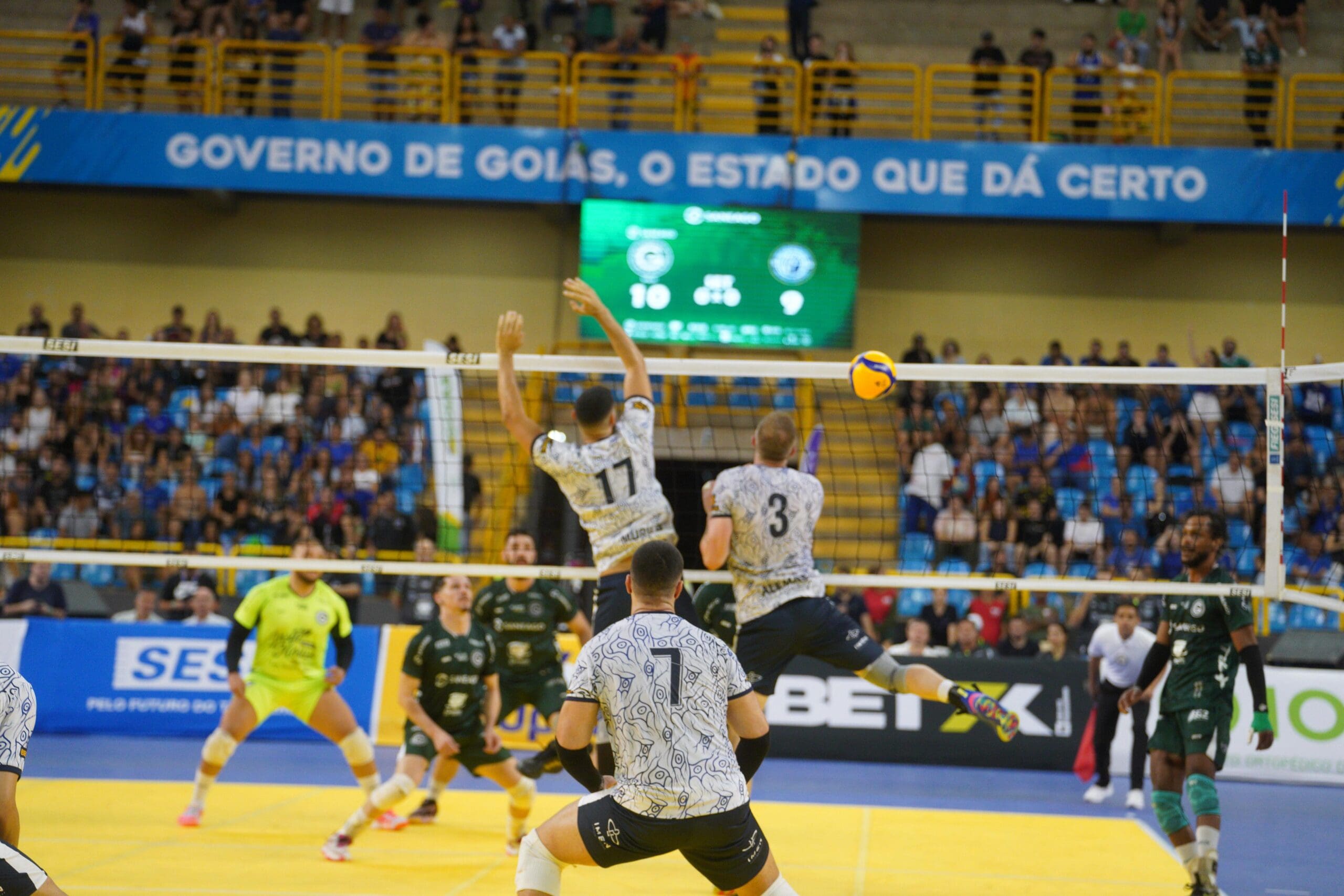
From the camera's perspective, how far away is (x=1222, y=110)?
21.0 metres

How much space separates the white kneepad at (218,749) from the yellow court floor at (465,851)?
0.48 m

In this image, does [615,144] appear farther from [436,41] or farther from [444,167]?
[436,41]

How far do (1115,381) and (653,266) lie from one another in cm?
1115

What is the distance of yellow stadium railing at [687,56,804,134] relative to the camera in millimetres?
19141

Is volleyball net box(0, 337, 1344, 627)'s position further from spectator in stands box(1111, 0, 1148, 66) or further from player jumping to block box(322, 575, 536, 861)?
spectator in stands box(1111, 0, 1148, 66)

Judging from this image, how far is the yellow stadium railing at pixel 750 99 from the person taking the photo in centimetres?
1914

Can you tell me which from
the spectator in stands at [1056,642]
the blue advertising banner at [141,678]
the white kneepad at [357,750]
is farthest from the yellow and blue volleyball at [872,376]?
the blue advertising banner at [141,678]

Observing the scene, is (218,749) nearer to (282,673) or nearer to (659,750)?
(282,673)

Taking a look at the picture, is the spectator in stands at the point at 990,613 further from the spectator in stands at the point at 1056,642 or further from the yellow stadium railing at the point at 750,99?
the yellow stadium railing at the point at 750,99

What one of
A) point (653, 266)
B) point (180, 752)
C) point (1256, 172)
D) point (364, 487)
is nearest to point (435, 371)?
point (364, 487)

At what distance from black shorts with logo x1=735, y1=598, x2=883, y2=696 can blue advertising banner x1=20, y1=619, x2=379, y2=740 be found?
26.2 feet

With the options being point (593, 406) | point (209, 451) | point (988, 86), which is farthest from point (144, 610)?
point (988, 86)

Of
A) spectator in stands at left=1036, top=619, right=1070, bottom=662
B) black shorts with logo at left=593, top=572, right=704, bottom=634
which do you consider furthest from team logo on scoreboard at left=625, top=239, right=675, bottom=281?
black shorts with logo at left=593, top=572, right=704, bottom=634

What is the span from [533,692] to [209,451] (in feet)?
32.0
